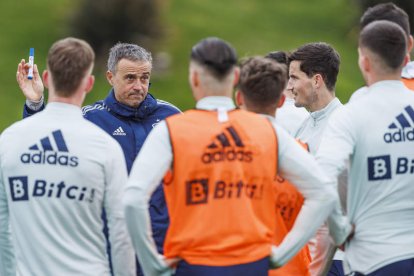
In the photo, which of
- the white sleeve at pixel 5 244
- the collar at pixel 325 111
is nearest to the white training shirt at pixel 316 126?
the collar at pixel 325 111

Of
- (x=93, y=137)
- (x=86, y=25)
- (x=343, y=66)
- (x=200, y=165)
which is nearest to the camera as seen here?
(x=200, y=165)

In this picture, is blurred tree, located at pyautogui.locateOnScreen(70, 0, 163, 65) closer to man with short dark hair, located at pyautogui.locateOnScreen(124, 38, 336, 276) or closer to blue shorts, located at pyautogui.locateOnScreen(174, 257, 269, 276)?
man with short dark hair, located at pyautogui.locateOnScreen(124, 38, 336, 276)

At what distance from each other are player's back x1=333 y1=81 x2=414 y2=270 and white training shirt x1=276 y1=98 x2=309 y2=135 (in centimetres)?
187

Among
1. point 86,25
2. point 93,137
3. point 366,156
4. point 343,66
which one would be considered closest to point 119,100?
point 93,137

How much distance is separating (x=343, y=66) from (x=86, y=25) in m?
6.49

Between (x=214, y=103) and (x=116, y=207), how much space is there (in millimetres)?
901

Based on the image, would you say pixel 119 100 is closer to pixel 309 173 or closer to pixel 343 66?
pixel 309 173

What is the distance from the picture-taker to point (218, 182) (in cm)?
596

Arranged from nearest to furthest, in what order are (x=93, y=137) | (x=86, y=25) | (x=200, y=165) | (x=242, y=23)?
1. (x=200, y=165)
2. (x=93, y=137)
3. (x=86, y=25)
4. (x=242, y=23)

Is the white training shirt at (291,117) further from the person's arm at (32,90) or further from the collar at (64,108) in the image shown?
the collar at (64,108)

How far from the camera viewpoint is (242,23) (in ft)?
90.4

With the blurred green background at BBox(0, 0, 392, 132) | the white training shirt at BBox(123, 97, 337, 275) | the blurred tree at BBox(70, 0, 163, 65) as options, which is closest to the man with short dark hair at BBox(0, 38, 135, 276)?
the white training shirt at BBox(123, 97, 337, 275)

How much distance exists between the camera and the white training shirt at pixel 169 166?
19.5 feet

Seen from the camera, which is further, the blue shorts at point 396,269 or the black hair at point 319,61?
the black hair at point 319,61
